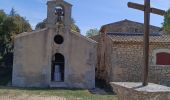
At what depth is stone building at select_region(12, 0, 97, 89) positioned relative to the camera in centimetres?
2514

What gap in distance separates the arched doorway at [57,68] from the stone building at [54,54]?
11 centimetres

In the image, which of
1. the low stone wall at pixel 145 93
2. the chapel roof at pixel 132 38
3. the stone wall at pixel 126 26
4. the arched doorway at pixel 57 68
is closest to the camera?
the low stone wall at pixel 145 93

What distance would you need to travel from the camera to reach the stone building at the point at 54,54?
2514cm

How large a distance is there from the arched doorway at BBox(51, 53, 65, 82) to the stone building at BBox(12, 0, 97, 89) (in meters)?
0.11

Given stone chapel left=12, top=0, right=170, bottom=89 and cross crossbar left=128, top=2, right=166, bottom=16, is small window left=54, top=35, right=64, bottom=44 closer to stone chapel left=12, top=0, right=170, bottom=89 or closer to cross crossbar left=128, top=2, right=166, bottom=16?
stone chapel left=12, top=0, right=170, bottom=89

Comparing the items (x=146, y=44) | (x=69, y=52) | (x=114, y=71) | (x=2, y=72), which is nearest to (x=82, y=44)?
(x=69, y=52)

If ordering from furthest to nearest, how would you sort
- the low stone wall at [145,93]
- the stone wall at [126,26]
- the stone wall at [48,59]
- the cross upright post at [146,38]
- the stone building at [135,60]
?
the stone wall at [126,26]
the stone wall at [48,59]
the stone building at [135,60]
the cross upright post at [146,38]
the low stone wall at [145,93]

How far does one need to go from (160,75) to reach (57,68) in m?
7.77

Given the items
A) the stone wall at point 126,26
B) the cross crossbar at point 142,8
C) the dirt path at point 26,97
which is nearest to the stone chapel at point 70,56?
the dirt path at point 26,97

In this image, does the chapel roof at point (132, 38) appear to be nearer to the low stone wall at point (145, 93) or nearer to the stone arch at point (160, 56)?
the stone arch at point (160, 56)

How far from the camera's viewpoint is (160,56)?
988 inches

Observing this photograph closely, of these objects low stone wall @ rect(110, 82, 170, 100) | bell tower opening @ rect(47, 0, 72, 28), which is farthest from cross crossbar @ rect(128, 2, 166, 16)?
bell tower opening @ rect(47, 0, 72, 28)

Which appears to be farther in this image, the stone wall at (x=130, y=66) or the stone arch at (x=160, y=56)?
the stone arch at (x=160, y=56)

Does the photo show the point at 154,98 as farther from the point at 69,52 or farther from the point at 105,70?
the point at 105,70
